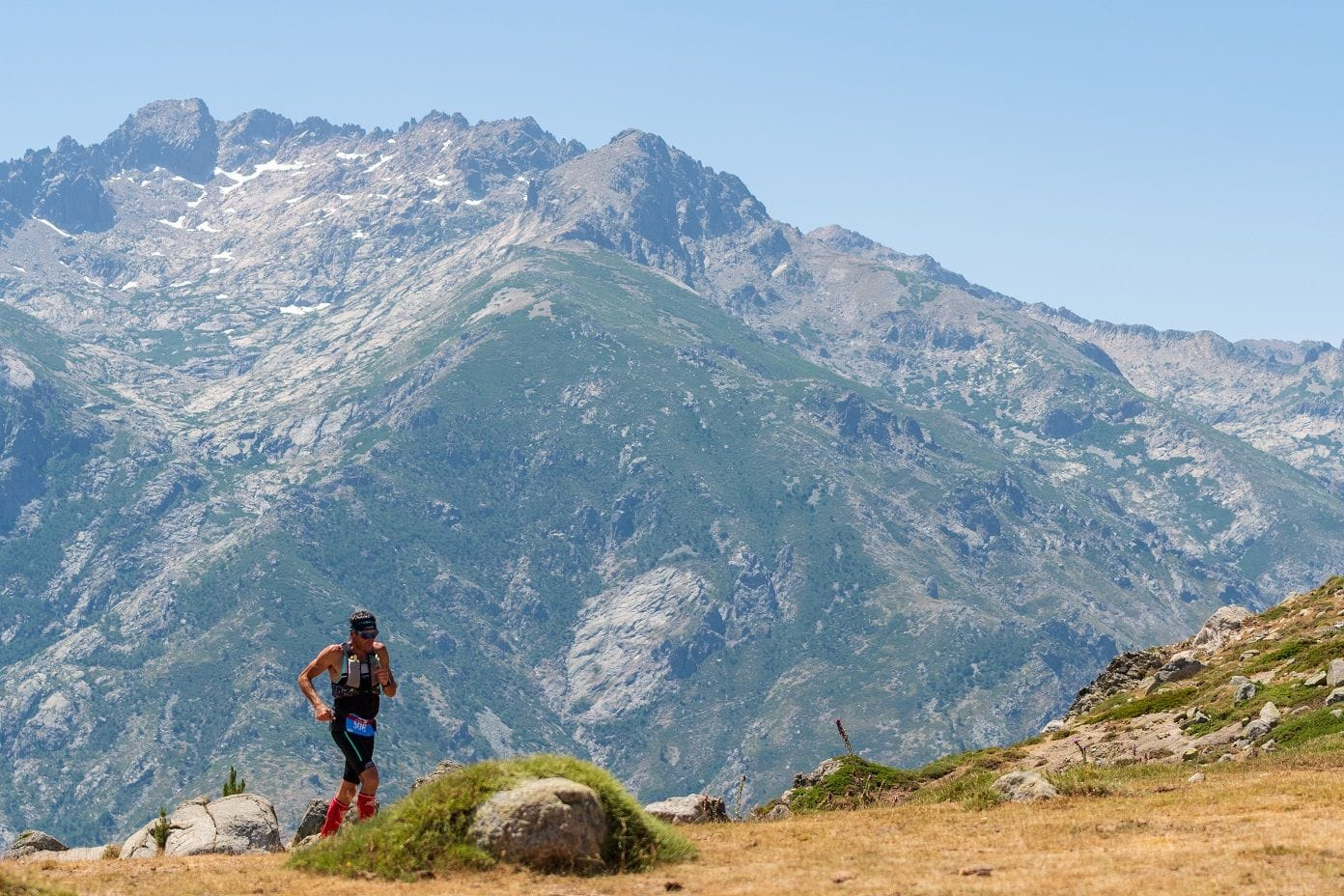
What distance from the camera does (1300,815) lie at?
2644 centimetres

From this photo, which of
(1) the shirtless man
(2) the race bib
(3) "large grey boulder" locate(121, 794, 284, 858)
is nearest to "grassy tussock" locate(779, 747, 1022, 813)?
(3) "large grey boulder" locate(121, 794, 284, 858)

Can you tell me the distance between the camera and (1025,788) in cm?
3288

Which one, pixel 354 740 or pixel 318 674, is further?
pixel 318 674

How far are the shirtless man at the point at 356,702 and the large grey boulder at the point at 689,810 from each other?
9.46 metres

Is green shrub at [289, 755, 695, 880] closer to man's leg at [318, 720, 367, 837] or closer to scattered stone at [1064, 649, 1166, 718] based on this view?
man's leg at [318, 720, 367, 837]

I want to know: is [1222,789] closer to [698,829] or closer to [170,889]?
[698,829]

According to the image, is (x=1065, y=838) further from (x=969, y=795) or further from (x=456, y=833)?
(x=456, y=833)

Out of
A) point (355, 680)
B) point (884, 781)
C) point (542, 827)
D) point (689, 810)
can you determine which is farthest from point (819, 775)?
point (542, 827)

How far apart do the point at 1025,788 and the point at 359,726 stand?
1593 centimetres

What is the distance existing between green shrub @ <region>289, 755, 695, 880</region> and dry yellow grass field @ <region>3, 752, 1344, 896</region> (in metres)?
0.45

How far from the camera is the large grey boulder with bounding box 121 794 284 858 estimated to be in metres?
32.0

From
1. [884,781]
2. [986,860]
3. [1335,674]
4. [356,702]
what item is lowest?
[884,781]

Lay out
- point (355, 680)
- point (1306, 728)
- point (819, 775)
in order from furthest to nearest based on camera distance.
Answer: point (819, 775)
point (1306, 728)
point (355, 680)

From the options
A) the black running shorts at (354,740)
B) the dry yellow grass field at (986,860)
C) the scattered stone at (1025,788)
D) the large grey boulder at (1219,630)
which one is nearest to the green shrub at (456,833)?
the dry yellow grass field at (986,860)
